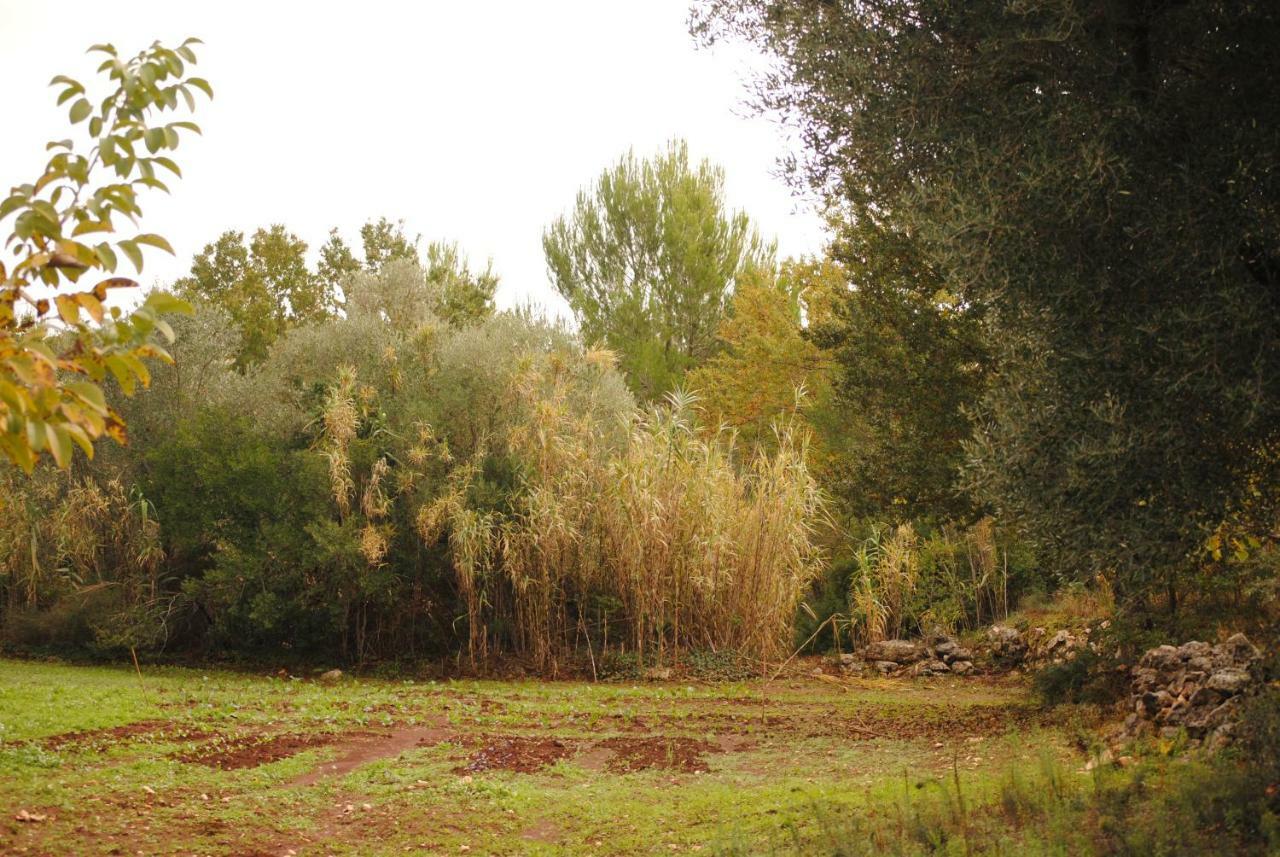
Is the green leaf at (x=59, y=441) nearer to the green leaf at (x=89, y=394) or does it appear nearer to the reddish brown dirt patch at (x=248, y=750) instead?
the green leaf at (x=89, y=394)

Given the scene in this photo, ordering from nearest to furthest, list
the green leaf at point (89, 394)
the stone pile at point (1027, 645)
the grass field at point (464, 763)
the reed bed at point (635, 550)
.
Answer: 1. the green leaf at point (89, 394)
2. the grass field at point (464, 763)
3. the reed bed at point (635, 550)
4. the stone pile at point (1027, 645)

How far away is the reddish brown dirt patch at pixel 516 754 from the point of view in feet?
27.1

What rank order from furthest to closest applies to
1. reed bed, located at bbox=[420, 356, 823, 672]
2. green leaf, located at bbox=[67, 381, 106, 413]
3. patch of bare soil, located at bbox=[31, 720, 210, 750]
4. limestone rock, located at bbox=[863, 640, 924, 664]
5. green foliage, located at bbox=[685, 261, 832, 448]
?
green foliage, located at bbox=[685, 261, 832, 448] → limestone rock, located at bbox=[863, 640, 924, 664] → reed bed, located at bbox=[420, 356, 823, 672] → patch of bare soil, located at bbox=[31, 720, 210, 750] → green leaf, located at bbox=[67, 381, 106, 413]

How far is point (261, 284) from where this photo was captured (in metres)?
31.2

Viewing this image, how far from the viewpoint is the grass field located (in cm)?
636

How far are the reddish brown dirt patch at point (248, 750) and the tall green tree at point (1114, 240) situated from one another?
18.4 feet

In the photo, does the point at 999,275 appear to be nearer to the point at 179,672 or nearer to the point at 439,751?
the point at 439,751

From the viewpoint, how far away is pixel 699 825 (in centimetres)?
662

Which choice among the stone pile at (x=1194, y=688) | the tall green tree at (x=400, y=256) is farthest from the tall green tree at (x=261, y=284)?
the stone pile at (x=1194, y=688)

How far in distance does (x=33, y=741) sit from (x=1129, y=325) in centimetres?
788

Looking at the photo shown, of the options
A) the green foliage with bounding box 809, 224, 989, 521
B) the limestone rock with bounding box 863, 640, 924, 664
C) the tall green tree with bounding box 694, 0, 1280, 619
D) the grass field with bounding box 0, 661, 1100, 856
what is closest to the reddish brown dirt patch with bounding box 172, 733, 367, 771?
the grass field with bounding box 0, 661, 1100, 856

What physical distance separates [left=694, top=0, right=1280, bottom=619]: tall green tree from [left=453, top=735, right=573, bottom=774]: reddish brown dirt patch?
4.10 m

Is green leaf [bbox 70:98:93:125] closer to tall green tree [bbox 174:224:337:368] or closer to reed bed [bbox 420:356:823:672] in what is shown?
reed bed [bbox 420:356:823:672]

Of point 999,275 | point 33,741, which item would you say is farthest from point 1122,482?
point 33,741
